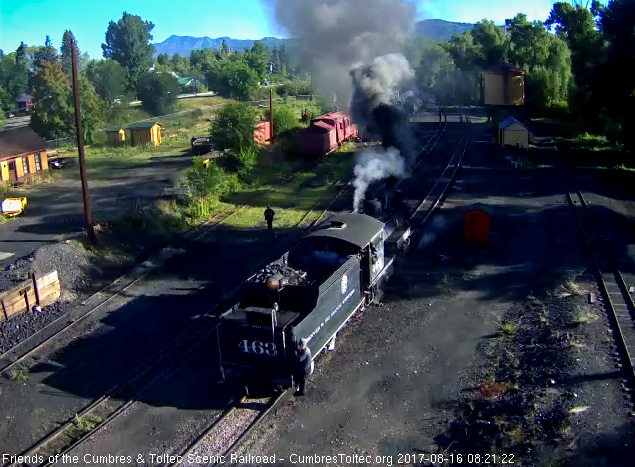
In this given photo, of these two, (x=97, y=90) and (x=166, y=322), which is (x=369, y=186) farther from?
(x=97, y=90)

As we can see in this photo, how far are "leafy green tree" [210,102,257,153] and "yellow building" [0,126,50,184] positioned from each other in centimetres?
1087

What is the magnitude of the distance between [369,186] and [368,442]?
43.7ft

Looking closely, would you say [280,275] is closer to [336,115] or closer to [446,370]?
[446,370]

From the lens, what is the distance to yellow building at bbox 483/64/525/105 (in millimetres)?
57125

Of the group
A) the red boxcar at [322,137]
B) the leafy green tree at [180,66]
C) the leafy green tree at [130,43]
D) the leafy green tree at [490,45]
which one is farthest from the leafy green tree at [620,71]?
the leafy green tree at [180,66]

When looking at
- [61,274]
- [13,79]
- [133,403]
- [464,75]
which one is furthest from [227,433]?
[13,79]

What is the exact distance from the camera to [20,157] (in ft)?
110

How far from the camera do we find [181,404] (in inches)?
447

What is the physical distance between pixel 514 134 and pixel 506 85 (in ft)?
59.1

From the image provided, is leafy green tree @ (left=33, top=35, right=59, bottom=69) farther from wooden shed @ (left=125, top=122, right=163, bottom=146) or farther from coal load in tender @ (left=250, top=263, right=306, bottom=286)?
coal load in tender @ (left=250, top=263, right=306, bottom=286)

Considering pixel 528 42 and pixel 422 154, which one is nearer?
pixel 422 154

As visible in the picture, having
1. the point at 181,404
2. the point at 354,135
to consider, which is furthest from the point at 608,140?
the point at 181,404

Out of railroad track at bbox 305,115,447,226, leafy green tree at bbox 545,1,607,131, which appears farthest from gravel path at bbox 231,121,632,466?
leafy green tree at bbox 545,1,607,131

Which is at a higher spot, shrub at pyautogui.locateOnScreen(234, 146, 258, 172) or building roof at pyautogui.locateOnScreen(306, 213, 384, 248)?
shrub at pyautogui.locateOnScreen(234, 146, 258, 172)
